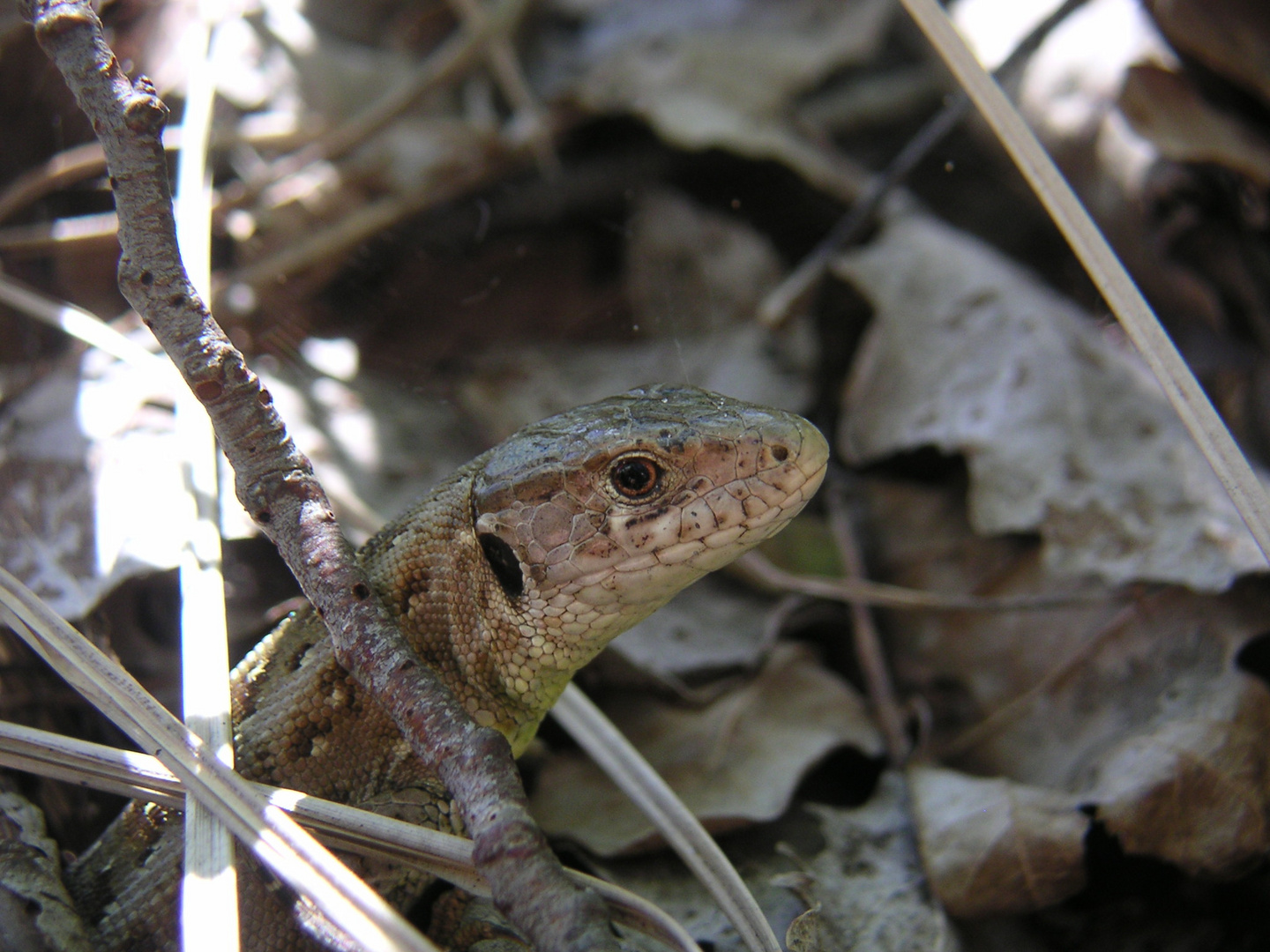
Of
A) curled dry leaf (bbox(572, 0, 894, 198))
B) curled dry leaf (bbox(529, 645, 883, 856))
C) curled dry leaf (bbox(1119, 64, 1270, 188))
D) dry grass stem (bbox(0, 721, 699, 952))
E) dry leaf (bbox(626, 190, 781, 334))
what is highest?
curled dry leaf (bbox(572, 0, 894, 198))

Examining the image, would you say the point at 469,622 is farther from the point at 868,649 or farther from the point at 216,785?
the point at 868,649

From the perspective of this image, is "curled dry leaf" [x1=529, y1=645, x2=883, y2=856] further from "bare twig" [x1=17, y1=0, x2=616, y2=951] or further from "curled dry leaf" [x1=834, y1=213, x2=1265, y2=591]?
"bare twig" [x1=17, y1=0, x2=616, y2=951]

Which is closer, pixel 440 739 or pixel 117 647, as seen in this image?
pixel 440 739

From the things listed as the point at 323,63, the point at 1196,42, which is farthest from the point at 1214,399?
the point at 323,63

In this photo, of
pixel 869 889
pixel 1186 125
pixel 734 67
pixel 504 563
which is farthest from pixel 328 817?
pixel 734 67

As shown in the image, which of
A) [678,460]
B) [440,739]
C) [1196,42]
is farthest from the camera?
[1196,42]

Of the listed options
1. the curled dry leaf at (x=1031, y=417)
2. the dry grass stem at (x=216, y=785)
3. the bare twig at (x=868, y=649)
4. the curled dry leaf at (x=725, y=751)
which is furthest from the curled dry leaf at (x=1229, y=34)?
the dry grass stem at (x=216, y=785)

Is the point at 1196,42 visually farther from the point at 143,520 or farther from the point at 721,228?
the point at 143,520

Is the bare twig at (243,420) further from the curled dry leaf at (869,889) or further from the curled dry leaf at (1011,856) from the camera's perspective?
the curled dry leaf at (1011,856)

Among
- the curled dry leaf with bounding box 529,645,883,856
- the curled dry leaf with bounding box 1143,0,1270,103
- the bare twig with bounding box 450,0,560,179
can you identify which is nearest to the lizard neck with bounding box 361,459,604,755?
the curled dry leaf with bounding box 529,645,883,856
